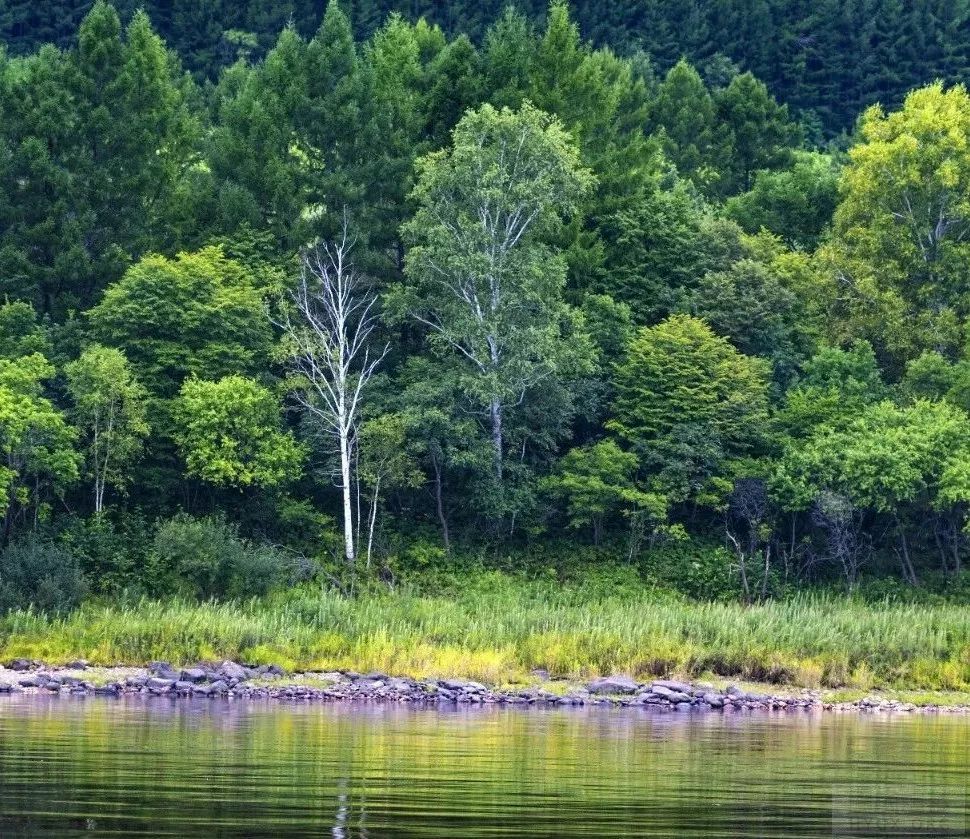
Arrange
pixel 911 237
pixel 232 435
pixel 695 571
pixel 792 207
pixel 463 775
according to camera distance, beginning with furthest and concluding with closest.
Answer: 1. pixel 792 207
2. pixel 911 237
3. pixel 695 571
4. pixel 232 435
5. pixel 463 775

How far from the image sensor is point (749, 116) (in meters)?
89.7

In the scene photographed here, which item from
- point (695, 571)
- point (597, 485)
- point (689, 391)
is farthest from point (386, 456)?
point (689, 391)

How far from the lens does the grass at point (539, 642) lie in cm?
4241

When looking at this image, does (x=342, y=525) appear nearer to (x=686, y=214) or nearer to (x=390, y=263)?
(x=390, y=263)

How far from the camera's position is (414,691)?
129 ft

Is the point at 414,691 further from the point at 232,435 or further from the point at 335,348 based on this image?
the point at 335,348

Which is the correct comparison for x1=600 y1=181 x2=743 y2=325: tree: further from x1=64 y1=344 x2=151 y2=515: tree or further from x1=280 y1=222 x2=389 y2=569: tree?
x1=64 y1=344 x2=151 y2=515: tree

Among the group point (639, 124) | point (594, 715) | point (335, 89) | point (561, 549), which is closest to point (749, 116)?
point (639, 124)

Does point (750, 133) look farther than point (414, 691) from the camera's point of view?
Yes

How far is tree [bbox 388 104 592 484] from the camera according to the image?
58.3 meters

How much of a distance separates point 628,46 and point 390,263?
56557 millimetres

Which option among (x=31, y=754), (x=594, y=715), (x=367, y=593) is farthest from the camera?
(x=367, y=593)

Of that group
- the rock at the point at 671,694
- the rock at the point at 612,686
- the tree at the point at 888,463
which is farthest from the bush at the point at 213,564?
the tree at the point at 888,463

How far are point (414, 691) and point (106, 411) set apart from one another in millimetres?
19910
